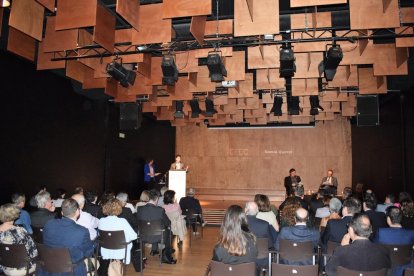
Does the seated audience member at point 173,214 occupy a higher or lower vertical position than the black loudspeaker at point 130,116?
lower

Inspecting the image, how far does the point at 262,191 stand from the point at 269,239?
1071 centimetres

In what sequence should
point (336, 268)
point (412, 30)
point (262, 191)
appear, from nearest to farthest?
point (336, 268) < point (412, 30) < point (262, 191)

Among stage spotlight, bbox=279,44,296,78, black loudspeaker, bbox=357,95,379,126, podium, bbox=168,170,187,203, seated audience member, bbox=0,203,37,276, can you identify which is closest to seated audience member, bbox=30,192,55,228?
seated audience member, bbox=0,203,37,276

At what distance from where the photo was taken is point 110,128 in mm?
10547

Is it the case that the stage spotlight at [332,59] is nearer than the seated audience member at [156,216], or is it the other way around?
the seated audience member at [156,216]

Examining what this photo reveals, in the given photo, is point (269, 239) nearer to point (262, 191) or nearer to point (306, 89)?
point (306, 89)

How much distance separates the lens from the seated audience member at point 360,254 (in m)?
2.73

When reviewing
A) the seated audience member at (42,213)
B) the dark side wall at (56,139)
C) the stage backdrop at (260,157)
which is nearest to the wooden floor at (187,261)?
the seated audience member at (42,213)

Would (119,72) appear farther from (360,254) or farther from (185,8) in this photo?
(360,254)

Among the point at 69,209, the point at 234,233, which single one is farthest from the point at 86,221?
the point at 234,233

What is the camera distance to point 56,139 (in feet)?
27.0

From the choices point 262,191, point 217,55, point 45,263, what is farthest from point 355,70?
point 262,191

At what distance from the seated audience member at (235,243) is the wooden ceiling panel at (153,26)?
330 cm

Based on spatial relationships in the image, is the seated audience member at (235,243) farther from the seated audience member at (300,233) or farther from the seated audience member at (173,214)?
the seated audience member at (173,214)
